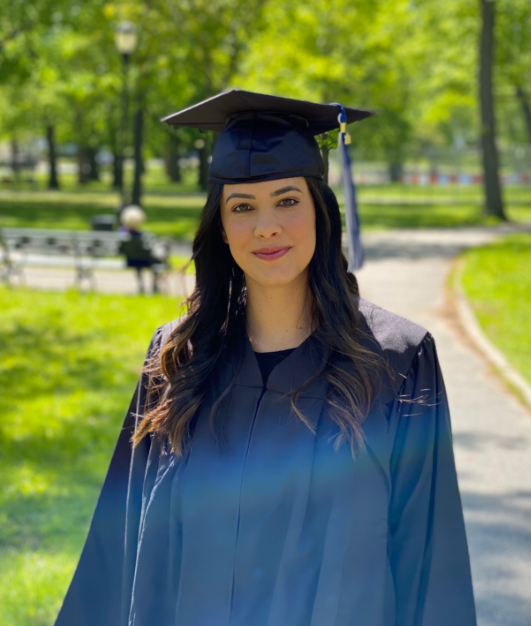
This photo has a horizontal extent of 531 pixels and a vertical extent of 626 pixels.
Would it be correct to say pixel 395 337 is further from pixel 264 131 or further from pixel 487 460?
pixel 487 460

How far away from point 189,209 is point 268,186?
89.6 feet

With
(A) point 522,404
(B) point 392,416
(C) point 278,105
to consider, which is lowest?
(A) point 522,404

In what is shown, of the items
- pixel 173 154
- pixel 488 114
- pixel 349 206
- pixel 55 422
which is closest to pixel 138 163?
pixel 173 154

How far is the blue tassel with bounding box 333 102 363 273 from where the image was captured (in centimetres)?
248

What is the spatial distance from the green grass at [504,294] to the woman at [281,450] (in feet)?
19.2

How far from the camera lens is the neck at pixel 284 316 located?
7.04 feet

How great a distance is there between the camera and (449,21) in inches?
1090

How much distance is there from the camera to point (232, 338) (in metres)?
2.20

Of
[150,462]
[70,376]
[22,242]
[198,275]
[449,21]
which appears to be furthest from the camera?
[449,21]

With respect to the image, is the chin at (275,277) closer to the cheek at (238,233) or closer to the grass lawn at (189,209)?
the cheek at (238,233)

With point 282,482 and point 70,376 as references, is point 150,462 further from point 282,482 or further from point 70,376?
point 70,376

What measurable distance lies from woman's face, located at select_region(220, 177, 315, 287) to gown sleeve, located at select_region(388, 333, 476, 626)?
1.41ft

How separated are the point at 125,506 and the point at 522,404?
18.0 ft

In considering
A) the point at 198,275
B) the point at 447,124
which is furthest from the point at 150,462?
the point at 447,124
